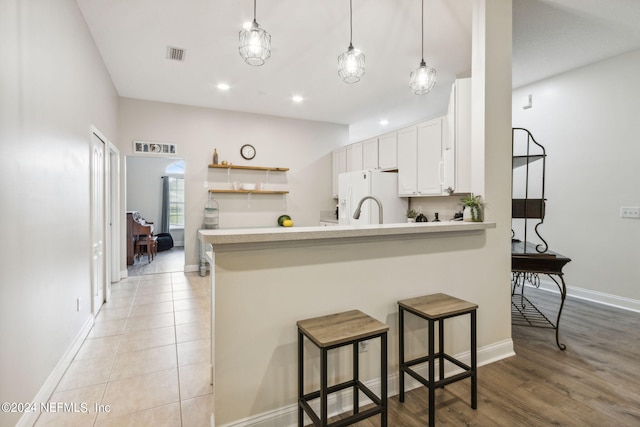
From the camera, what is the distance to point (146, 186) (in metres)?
8.48

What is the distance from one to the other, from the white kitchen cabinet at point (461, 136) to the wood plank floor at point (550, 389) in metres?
1.54

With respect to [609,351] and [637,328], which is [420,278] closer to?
[609,351]

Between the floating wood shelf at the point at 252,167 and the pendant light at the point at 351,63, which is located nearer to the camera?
the pendant light at the point at 351,63

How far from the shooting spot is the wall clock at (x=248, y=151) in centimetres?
574

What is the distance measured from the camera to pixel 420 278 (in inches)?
81.8

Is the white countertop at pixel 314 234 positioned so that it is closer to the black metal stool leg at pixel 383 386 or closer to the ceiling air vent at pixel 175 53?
the black metal stool leg at pixel 383 386

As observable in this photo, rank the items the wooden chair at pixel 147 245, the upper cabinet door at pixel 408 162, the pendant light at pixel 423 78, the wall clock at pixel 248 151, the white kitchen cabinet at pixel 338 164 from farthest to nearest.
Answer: the wooden chair at pixel 147 245
the white kitchen cabinet at pixel 338 164
the wall clock at pixel 248 151
the upper cabinet door at pixel 408 162
the pendant light at pixel 423 78

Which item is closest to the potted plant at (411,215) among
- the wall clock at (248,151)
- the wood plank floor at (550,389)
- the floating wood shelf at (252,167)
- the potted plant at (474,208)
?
the wood plank floor at (550,389)

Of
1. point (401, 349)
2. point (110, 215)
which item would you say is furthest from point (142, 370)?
point (110, 215)

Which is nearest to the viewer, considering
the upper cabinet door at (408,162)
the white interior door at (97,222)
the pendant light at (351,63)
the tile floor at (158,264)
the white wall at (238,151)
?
the pendant light at (351,63)

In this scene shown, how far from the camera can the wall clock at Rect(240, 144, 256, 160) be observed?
5.74 meters

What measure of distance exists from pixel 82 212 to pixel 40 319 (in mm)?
1263

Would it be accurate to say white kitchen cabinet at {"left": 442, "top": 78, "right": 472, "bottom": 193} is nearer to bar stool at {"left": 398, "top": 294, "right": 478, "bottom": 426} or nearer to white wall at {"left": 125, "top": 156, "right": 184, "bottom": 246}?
bar stool at {"left": 398, "top": 294, "right": 478, "bottom": 426}

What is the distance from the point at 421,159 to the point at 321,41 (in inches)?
78.1
